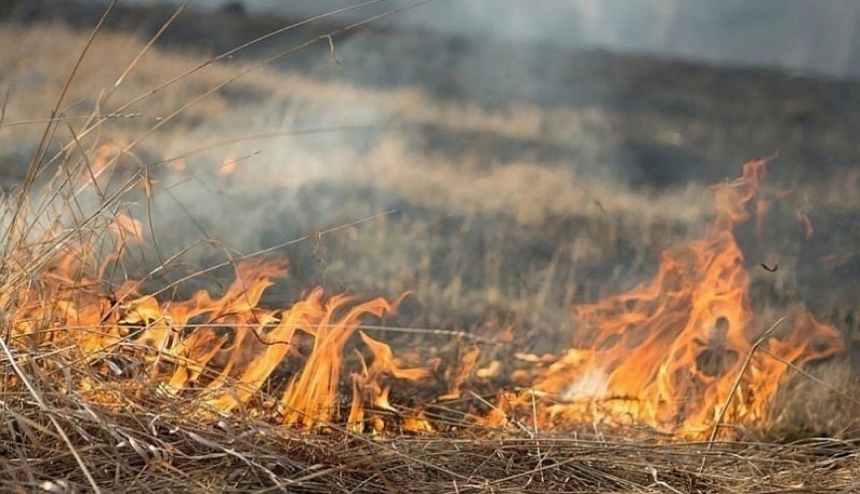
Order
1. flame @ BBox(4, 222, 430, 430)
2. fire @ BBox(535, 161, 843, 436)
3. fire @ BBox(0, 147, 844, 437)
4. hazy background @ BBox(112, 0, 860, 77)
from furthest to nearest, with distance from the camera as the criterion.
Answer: hazy background @ BBox(112, 0, 860, 77), fire @ BBox(535, 161, 843, 436), fire @ BBox(0, 147, 844, 437), flame @ BBox(4, 222, 430, 430)

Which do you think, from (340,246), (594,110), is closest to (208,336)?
(340,246)

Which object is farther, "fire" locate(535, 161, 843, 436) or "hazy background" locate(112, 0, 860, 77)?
"hazy background" locate(112, 0, 860, 77)

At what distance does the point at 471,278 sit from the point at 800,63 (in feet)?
6.65

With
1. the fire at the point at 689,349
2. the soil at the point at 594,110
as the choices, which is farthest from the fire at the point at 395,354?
the soil at the point at 594,110

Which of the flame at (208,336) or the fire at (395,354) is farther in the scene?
the fire at (395,354)

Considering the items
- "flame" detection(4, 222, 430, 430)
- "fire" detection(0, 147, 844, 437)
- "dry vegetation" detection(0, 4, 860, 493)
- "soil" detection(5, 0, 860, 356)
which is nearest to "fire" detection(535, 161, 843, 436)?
"fire" detection(0, 147, 844, 437)

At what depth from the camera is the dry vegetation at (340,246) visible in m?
2.20

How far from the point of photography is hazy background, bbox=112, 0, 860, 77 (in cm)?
507

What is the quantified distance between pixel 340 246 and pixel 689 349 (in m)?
2.27

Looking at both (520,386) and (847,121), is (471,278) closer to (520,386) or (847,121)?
(520,386)

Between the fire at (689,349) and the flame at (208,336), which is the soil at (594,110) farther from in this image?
the flame at (208,336)

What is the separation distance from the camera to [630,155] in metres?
7.01

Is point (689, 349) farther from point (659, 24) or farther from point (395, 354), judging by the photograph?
point (659, 24)

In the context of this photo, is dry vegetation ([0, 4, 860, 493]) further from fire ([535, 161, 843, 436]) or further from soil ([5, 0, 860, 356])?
fire ([535, 161, 843, 436])
